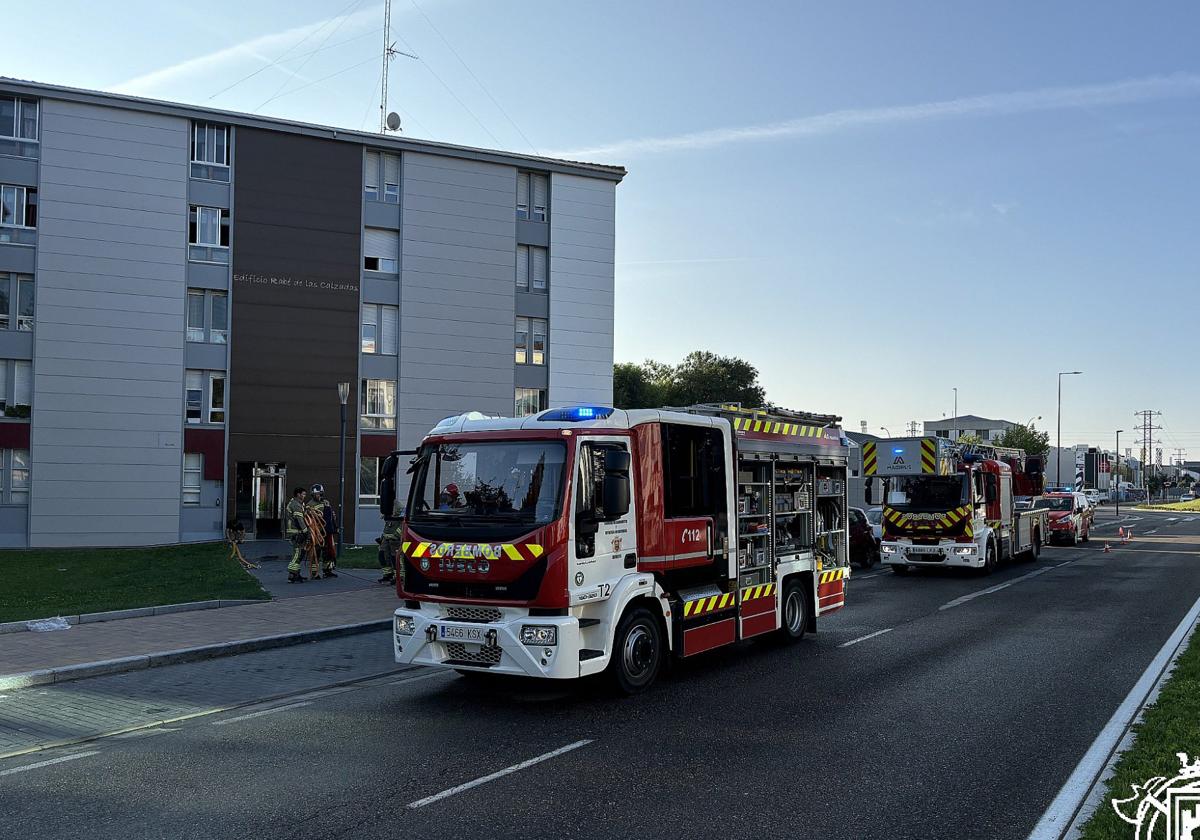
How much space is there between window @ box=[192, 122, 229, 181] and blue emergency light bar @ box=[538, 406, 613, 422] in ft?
90.3

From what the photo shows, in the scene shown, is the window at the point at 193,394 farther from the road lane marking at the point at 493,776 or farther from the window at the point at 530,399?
the road lane marking at the point at 493,776

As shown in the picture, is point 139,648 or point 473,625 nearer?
point 473,625

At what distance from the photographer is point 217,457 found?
32.4 meters

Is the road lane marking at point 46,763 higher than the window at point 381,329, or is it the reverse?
the window at point 381,329

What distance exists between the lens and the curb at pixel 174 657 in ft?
32.6

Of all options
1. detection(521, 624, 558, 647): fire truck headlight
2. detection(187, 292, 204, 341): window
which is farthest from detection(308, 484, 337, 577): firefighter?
detection(187, 292, 204, 341): window

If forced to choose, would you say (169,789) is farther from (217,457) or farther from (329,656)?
(217,457)

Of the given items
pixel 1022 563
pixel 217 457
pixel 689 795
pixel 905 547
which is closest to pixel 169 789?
pixel 689 795

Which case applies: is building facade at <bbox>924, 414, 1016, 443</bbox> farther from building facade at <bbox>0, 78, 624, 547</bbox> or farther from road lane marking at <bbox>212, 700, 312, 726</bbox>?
road lane marking at <bbox>212, 700, 312, 726</bbox>

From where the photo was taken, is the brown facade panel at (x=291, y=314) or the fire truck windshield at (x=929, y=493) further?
the brown facade panel at (x=291, y=314)

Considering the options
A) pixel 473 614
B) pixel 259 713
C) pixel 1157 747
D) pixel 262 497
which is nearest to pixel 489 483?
pixel 473 614

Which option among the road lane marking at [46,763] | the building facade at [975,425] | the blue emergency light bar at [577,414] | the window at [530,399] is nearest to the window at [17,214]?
the window at [530,399]

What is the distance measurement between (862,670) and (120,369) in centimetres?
2799

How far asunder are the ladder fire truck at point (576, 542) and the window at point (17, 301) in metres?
26.4
